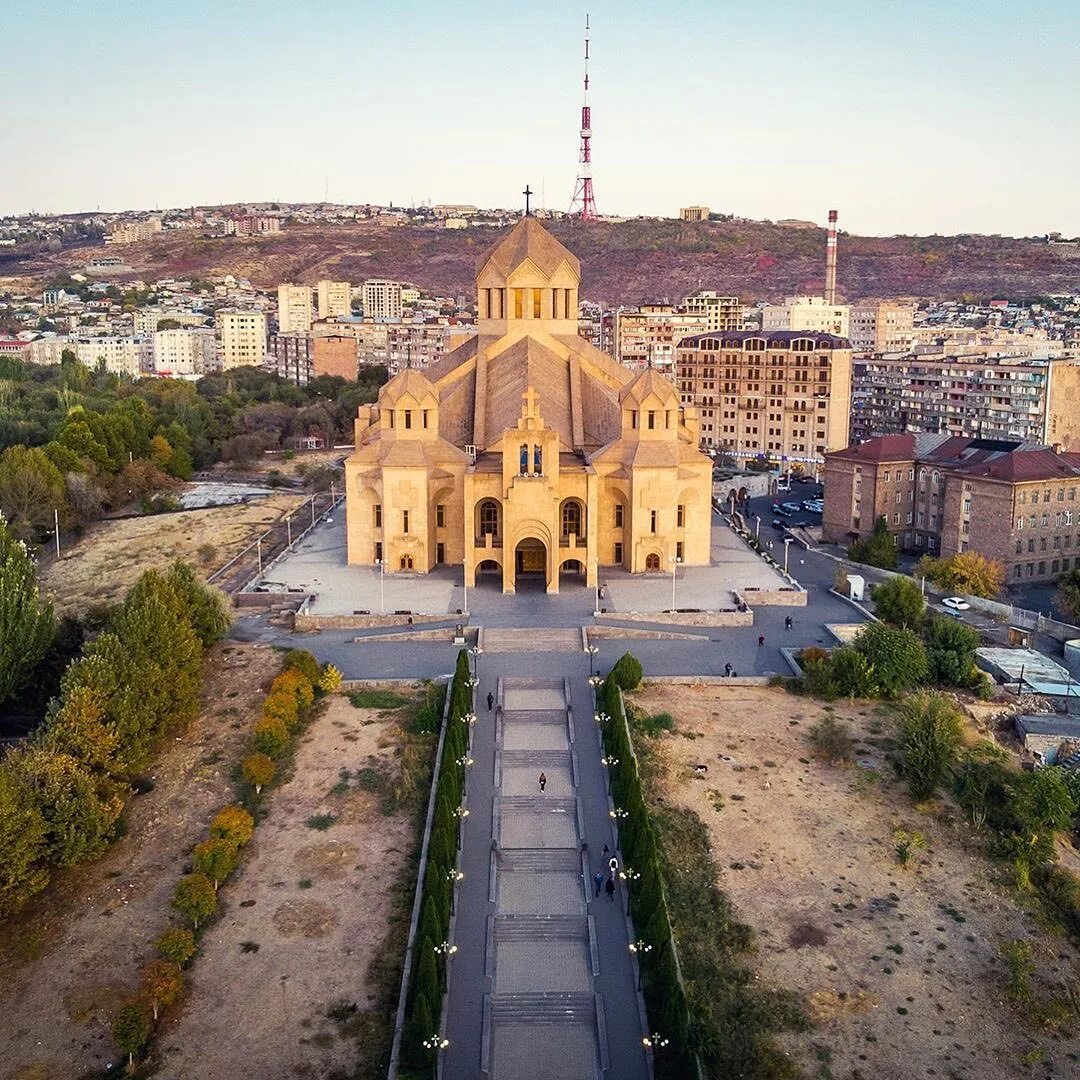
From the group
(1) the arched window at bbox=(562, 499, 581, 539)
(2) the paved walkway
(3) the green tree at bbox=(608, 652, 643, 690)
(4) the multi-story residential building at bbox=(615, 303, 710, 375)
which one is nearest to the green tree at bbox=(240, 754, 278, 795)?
(2) the paved walkway

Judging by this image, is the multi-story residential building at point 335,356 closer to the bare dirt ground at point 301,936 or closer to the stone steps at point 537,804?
the bare dirt ground at point 301,936

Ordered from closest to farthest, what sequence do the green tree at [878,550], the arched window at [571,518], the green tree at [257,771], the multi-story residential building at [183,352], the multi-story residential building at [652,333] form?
1. the green tree at [257,771]
2. the arched window at [571,518]
3. the green tree at [878,550]
4. the multi-story residential building at [652,333]
5. the multi-story residential building at [183,352]

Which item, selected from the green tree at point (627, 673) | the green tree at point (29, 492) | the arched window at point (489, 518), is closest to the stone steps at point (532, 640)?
the green tree at point (627, 673)

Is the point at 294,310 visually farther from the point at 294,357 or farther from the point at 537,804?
the point at 537,804

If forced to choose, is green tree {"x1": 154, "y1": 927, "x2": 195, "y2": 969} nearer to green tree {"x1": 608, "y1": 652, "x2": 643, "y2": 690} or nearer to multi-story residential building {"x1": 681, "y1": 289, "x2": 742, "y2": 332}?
green tree {"x1": 608, "y1": 652, "x2": 643, "y2": 690}

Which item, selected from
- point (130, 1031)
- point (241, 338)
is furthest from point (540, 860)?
point (241, 338)

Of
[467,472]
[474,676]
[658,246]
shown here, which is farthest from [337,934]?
[658,246]
